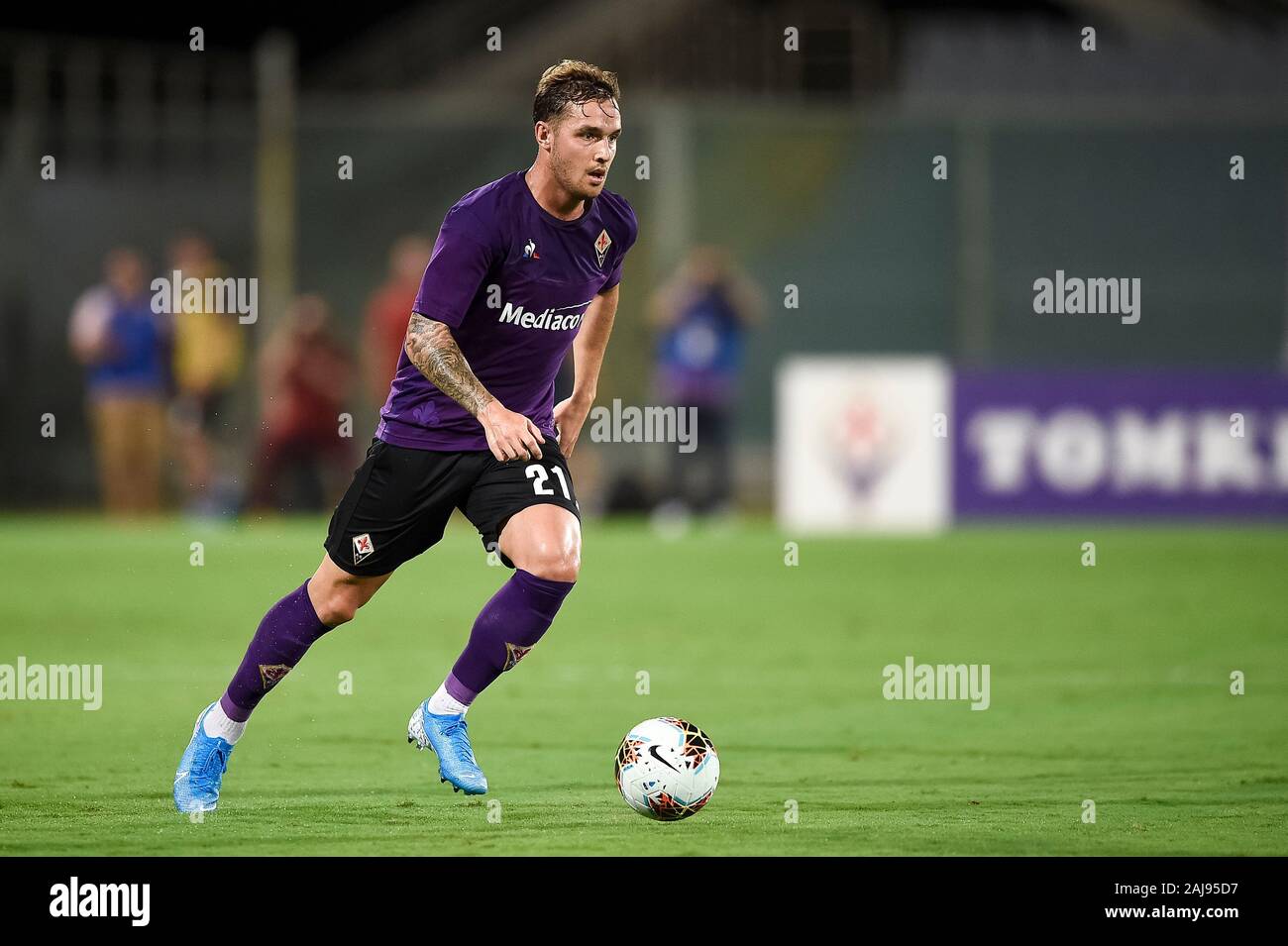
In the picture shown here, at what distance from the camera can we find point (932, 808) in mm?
7066

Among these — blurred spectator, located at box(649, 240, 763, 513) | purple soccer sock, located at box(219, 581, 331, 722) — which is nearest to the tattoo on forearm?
purple soccer sock, located at box(219, 581, 331, 722)

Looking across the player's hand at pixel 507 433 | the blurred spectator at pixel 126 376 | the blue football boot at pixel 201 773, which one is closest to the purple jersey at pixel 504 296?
the player's hand at pixel 507 433

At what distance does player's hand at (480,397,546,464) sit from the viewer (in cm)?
681

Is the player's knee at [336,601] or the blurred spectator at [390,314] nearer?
the player's knee at [336,601]

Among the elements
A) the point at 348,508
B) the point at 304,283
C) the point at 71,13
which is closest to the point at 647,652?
the point at 348,508

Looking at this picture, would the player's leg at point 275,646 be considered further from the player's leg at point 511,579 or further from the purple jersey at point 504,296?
the purple jersey at point 504,296

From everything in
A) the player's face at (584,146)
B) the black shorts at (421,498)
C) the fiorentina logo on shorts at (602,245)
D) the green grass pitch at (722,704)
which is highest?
the player's face at (584,146)

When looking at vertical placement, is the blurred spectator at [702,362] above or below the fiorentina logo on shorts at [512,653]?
above

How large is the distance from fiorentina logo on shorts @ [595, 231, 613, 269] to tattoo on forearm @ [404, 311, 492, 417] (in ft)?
2.23

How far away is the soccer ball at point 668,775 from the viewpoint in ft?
22.4

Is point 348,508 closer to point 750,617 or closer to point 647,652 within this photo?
point 647,652

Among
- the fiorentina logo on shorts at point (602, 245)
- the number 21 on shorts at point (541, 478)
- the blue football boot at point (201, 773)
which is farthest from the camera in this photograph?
the fiorentina logo on shorts at point (602, 245)

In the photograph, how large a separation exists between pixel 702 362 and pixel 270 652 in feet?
43.2

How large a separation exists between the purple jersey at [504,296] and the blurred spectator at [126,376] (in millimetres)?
13188
